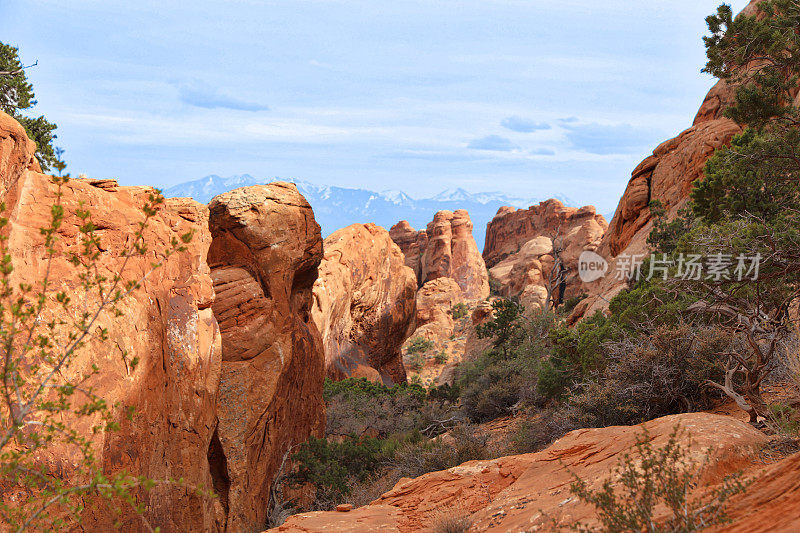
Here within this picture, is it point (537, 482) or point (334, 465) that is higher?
point (537, 482)

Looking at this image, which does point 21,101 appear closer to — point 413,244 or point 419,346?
point 419,346

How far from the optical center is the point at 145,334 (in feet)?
28.0

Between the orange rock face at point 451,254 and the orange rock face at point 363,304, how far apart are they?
1472 inches

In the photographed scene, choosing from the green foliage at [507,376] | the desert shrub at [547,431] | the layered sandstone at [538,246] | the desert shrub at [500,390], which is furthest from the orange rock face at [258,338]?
the layered sandstone at [538,246]

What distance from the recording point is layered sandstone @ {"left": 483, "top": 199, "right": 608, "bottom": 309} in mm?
56969

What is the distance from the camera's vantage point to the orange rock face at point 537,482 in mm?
5301

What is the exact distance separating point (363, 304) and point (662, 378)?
20994 mm

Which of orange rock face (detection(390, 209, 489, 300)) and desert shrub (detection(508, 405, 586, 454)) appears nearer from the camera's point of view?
desert shrub (detection(508, 405, 586, 454))

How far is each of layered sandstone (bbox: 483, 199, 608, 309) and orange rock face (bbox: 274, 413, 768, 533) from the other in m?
30.7

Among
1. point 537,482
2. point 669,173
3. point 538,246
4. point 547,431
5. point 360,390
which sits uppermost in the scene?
point 669,173

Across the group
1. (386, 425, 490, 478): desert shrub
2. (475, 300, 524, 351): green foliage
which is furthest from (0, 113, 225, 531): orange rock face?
(475, 300, 524, 351): green foliage

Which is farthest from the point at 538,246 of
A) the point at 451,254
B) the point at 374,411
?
the point at 374,411

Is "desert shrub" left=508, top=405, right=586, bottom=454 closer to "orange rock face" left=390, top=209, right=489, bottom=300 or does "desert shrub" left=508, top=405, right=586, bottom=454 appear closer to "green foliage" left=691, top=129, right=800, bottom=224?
"green foliage" left=691, top=129, right=800, bottom=224

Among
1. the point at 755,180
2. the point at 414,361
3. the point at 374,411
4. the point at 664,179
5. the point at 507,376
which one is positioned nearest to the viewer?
the point at 755,180
